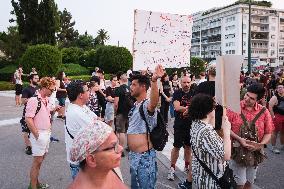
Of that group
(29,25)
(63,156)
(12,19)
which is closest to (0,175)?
(63,156)

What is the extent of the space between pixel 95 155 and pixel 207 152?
174 centimetres

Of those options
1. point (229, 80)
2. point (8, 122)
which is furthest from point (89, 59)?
point (229, 80)

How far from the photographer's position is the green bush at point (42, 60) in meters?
35.8

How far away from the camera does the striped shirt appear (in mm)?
3836

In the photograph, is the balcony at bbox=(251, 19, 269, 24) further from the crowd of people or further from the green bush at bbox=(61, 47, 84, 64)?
the crowd of people

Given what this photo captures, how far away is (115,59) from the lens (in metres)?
44.8

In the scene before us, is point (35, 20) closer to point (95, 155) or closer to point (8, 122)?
point (8, 122)

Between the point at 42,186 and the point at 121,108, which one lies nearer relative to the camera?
the point at 42,186

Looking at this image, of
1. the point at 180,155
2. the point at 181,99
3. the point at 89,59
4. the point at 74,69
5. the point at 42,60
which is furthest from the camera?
the point at 89,59

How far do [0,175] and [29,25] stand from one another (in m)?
40.5

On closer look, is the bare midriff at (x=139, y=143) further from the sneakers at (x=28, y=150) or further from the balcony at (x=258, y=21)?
the balcony at (x=258, y=21)

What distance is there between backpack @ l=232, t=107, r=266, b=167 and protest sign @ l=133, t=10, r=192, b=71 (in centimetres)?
127

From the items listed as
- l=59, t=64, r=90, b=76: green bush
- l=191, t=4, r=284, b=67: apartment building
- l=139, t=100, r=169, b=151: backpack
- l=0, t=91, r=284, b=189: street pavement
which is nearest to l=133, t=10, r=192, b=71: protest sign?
l=139, t=100, r=169, b=151: backpack

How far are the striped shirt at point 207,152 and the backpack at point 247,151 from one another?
0.94 m
